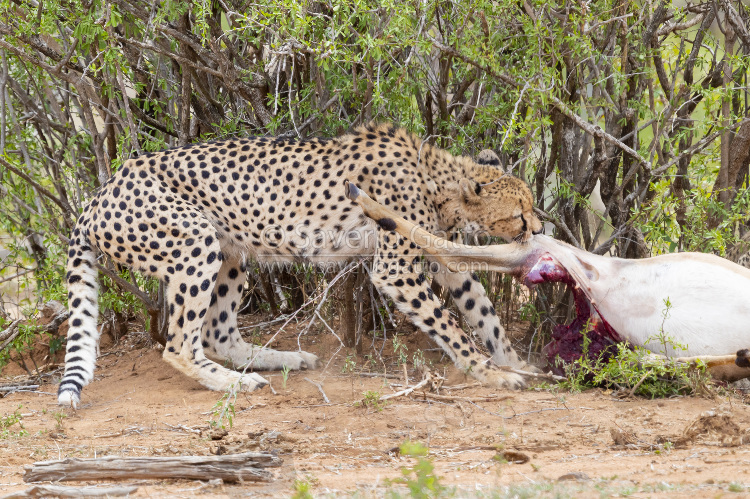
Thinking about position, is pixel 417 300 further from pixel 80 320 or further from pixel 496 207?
pixel 80 320

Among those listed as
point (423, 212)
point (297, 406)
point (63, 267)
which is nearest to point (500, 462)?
point (297, 406)

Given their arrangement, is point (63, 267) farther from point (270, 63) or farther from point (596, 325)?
point (596, 325)

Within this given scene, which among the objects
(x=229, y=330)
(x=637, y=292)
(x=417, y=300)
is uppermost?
(x=637, y=292)

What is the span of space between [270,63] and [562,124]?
199cm

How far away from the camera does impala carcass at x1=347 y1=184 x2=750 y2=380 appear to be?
3.72 m

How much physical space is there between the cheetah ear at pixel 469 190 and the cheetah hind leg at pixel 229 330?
59.0 inches

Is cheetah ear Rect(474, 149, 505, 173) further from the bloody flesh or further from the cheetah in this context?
the bloody flesh

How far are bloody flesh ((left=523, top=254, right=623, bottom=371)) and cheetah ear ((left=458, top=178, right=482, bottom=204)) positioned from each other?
0.68 metres

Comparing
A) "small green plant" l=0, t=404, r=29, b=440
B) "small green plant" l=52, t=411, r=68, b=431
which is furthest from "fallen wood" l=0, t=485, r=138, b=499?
"small green plant" l=52, t=411, r=68, b=431

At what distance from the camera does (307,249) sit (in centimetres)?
489

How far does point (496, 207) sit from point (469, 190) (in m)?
0.21

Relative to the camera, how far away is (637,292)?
398cm

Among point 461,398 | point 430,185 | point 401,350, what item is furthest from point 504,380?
point 430,185

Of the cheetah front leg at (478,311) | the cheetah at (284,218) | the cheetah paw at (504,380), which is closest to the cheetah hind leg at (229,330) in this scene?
the cheetah at (284,218)
